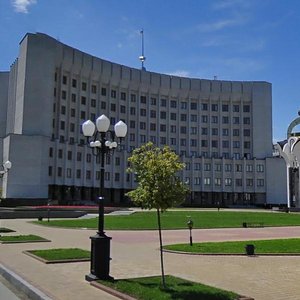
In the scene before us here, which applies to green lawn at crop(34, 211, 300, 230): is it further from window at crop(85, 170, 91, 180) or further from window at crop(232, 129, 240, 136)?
window at crop(232, 129, 240, 136)

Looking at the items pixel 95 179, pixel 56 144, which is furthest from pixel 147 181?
pixel 95 179

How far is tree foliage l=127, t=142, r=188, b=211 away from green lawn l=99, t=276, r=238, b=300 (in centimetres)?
184

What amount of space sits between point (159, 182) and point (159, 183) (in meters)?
0.02

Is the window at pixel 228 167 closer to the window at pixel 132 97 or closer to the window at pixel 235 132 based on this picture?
the window at pixel 235 132

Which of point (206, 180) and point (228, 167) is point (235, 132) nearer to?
point (228, 167)

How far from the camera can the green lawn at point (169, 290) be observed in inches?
347

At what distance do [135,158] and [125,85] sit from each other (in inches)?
3671

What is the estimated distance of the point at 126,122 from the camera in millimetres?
101812

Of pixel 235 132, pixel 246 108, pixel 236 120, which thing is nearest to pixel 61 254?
pixel 235 132

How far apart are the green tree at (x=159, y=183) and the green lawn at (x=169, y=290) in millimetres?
474

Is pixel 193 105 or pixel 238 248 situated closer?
pixel 238 248

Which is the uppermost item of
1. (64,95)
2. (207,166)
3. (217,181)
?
(64,95)

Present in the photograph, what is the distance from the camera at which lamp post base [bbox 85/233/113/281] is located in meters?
11.1

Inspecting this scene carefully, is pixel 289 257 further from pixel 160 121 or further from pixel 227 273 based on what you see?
pixel 160 121
